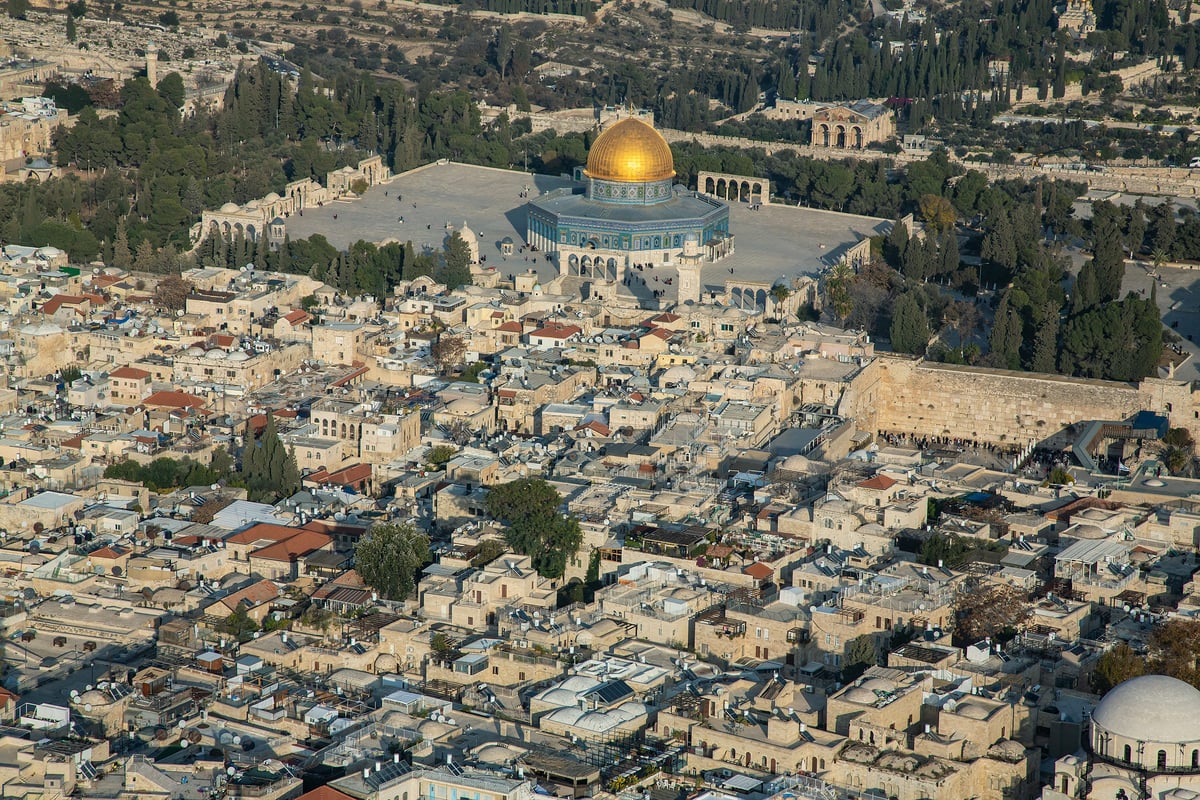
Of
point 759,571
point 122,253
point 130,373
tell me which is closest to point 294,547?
point 759,571

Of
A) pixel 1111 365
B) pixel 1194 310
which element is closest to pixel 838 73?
pixel 1194 310

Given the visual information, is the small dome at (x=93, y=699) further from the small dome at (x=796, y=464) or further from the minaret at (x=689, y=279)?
the minaret at (x=689, y=279)

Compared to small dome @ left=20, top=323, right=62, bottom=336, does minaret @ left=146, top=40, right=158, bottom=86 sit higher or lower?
higher

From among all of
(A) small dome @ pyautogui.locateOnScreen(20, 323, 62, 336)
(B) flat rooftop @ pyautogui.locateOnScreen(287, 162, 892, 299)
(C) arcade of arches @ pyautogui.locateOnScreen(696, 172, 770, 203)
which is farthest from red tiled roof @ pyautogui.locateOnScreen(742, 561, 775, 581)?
(C) arcade of arches @ pyautogui.locateOnScreen(696, 172, 770, 203)

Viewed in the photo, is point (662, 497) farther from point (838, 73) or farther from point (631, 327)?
point (838, 73)

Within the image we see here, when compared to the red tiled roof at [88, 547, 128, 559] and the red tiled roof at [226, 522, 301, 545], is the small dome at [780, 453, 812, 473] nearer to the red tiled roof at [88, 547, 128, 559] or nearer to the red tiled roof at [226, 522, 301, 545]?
the red tiled roof at [226, 522, 301, 545]
